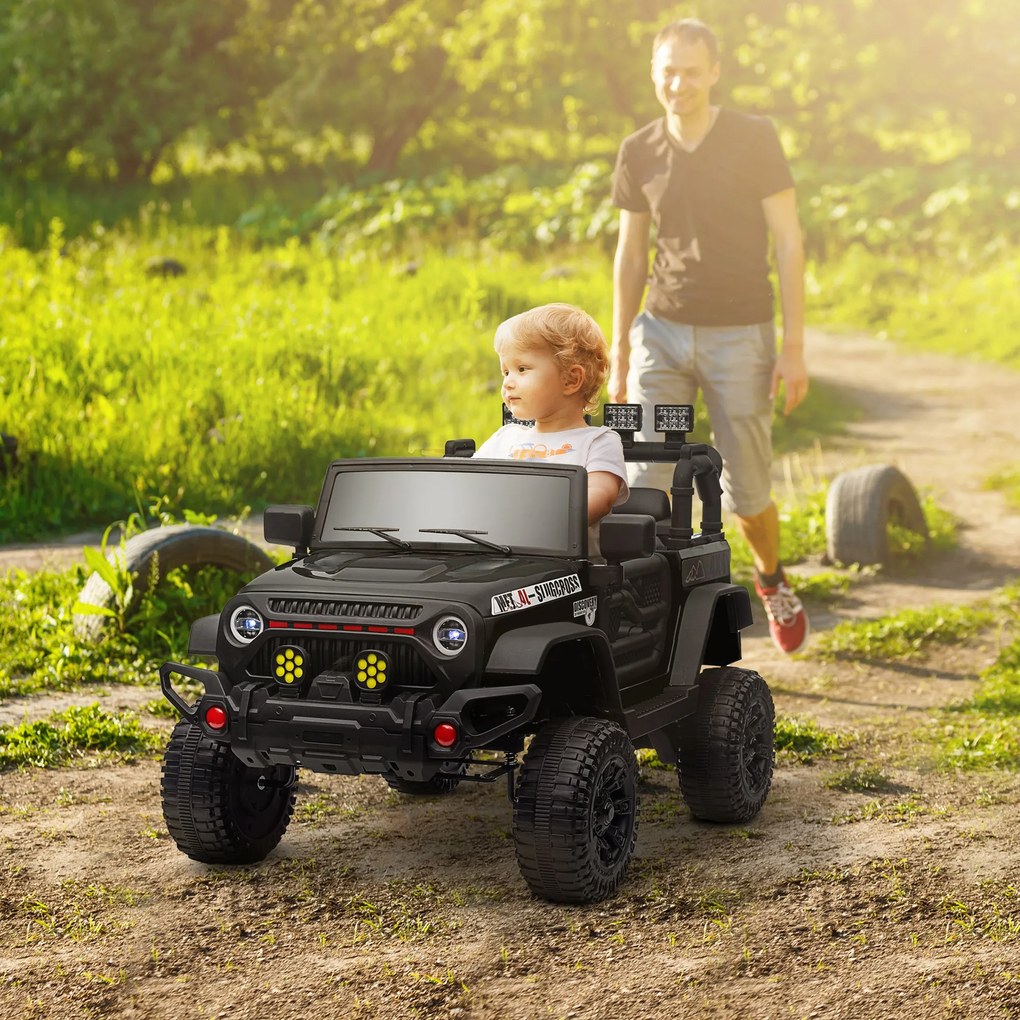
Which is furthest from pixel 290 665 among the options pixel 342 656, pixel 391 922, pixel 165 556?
pixel 165 556

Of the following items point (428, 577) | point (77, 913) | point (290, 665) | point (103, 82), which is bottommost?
point (77, 913)

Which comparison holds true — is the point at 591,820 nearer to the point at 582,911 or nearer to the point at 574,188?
the point at 582,911

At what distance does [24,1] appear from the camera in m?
23.3

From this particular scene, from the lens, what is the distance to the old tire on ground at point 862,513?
880cm

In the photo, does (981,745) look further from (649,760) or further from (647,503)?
(647,503)

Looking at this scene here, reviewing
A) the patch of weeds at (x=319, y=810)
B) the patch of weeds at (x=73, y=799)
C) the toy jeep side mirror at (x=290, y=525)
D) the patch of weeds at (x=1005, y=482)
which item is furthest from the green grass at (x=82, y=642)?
the patch of weeds at (x=1005, y=482)

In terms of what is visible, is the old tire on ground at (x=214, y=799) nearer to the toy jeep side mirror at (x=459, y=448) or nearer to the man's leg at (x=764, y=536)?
the toy jeep side mirror at (x=459, y=448)

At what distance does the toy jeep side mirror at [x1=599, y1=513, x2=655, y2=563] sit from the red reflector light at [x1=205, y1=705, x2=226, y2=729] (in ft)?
3.56

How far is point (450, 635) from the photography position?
3768 mm

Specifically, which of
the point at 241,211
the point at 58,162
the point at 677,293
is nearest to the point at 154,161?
the point at 58,162

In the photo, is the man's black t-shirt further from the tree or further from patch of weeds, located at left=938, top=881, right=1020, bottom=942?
the tree

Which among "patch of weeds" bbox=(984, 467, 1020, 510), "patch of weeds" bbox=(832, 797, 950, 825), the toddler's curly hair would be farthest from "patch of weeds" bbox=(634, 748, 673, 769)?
"patch of weeds" bbox=(984, 467, 1020, 510)

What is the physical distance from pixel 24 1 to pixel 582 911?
22.5m

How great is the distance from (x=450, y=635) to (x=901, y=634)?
4.40m
